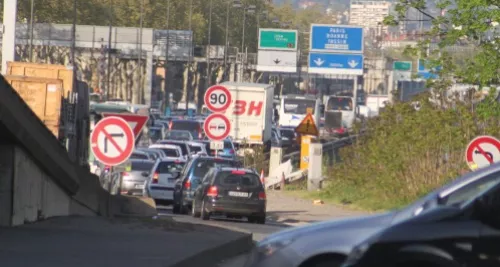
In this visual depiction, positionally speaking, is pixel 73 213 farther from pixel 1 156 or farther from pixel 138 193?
pixel 138 193

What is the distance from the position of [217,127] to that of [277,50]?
133 feet

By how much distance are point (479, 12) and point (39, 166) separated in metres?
11.0

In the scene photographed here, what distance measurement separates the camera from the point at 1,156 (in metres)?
16.0

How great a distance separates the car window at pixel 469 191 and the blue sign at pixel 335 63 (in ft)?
182

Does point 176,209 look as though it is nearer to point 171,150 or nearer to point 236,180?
point 236,180

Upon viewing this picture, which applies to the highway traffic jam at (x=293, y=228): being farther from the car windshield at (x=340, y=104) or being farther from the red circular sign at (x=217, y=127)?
the car windshield at (x=340, y=104)

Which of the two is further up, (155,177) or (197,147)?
(155,177)

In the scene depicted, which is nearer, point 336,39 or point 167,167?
point 167,167

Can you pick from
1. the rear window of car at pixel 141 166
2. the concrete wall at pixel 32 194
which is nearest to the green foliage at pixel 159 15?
the rear window of car at pixel 141 166

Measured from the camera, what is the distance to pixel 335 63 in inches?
2539

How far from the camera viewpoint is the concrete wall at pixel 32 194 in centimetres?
1622

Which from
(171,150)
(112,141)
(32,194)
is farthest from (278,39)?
(32,194)

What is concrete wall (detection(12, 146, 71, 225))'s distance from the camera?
16.2 m

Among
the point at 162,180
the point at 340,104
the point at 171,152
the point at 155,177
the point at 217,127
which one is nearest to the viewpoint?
the point at 217,127
